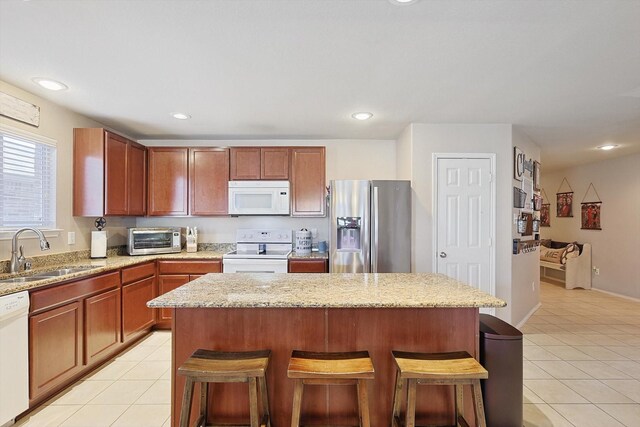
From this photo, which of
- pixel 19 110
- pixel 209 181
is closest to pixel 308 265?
pixel 209 181

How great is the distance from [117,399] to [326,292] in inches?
73.3

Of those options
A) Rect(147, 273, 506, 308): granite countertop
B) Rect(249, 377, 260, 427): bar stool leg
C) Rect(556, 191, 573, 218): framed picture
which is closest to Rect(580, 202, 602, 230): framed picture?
Rect(556, 191, 573, 218): framed picture

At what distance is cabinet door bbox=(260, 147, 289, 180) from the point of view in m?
3.96

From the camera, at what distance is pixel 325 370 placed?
148 centimetres

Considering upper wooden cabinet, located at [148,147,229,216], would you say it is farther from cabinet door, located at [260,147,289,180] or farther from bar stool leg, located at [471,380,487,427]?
bar stool leg, located at [471,380,487,427]

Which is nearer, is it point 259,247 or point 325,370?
point 325,370

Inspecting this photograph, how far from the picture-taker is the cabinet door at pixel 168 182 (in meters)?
3.99

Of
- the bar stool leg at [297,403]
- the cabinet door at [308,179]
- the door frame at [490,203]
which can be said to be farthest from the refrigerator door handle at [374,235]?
the bar stool leg at [297,403]

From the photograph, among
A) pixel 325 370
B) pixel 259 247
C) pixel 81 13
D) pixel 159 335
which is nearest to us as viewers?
pixel 325 370

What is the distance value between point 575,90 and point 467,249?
5.73ft

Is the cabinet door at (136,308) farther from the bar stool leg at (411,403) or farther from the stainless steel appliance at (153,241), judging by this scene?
the bar stool leg at (411,403)

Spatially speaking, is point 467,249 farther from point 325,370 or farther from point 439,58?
point 325,370

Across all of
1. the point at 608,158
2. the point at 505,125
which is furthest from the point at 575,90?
the point at 608,158

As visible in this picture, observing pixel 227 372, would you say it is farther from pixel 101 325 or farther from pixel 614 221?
pixel 614 221
